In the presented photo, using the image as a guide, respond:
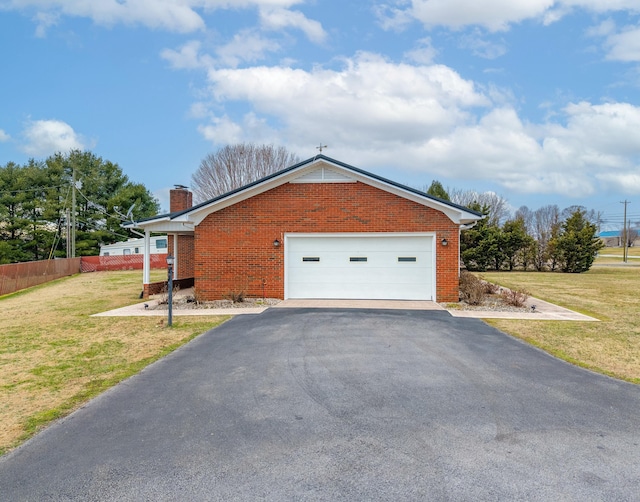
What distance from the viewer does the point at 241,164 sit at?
125 ft

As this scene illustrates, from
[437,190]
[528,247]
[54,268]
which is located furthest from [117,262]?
[528,247]

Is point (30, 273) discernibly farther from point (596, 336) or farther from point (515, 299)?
point (596, 336)

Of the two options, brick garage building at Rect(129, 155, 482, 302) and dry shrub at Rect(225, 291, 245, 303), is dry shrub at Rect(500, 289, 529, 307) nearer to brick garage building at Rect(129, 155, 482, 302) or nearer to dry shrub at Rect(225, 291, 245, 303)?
brick garage building at Rect(129, 155, 482, 302)

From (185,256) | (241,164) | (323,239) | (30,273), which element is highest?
(241,164)

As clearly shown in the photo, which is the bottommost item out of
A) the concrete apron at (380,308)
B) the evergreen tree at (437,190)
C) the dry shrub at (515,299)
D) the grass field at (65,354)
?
the grass field at (65,354)

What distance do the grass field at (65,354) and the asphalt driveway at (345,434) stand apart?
432 millimetres

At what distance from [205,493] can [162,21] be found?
1652 centimetres

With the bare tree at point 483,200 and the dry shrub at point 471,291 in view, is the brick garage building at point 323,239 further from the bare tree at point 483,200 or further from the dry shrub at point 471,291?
the bare tree at point 483,200

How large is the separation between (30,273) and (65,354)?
19670mm

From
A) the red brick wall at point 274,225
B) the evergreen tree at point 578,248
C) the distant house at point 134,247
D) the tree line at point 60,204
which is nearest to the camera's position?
the red brick wall at point 274,225

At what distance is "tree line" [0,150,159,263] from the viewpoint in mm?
40781

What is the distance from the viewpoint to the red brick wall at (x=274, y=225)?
13359mm

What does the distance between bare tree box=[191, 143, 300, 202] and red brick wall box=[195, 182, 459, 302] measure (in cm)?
2474

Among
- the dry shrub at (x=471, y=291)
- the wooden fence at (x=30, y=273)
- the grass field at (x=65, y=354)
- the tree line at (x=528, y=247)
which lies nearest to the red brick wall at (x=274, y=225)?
the dry shrub at (x=471, y=291)
